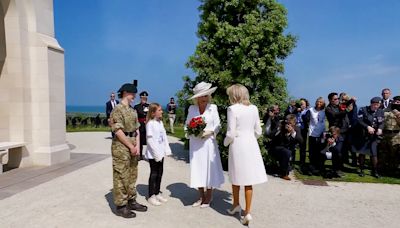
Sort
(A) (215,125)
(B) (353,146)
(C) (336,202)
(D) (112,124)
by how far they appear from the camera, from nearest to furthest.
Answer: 1. (D) (112,124)
2. (A) (215,125)
3. (C) (336,202)
4. (B) (353,146)

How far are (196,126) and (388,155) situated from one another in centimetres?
634

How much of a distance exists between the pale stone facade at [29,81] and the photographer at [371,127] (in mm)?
8471

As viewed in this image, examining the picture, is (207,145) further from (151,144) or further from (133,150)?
(133,150)

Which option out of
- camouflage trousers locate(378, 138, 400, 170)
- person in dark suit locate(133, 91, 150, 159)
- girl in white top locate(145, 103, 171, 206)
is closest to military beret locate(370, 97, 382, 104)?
camouflage trousers locate(378, 138, 400, 170)

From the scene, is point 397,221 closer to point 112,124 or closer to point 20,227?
point 112,124

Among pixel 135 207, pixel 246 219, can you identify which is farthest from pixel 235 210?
pixel 135 207

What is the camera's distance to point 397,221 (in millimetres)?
5336

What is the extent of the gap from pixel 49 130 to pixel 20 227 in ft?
15.6

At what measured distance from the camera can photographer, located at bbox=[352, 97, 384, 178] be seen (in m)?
8.66

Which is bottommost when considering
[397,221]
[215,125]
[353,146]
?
[397,221]

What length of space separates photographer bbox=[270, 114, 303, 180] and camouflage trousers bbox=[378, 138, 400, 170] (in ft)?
7.57

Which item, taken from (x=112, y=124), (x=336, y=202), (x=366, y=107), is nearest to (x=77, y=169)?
(x=112, y=124)

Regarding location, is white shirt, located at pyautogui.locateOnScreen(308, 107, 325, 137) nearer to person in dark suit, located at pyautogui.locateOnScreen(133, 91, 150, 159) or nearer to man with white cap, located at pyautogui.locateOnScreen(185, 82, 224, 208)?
man with white cap, located at pyautogui.locateOnScreen(185, 82, 224, 208)

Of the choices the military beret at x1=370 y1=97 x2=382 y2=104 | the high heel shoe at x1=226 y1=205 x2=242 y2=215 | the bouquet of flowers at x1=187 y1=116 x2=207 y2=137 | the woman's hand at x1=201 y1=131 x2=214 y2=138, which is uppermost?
the military beret at x1=370 y1=97 x2=382 y2=104
